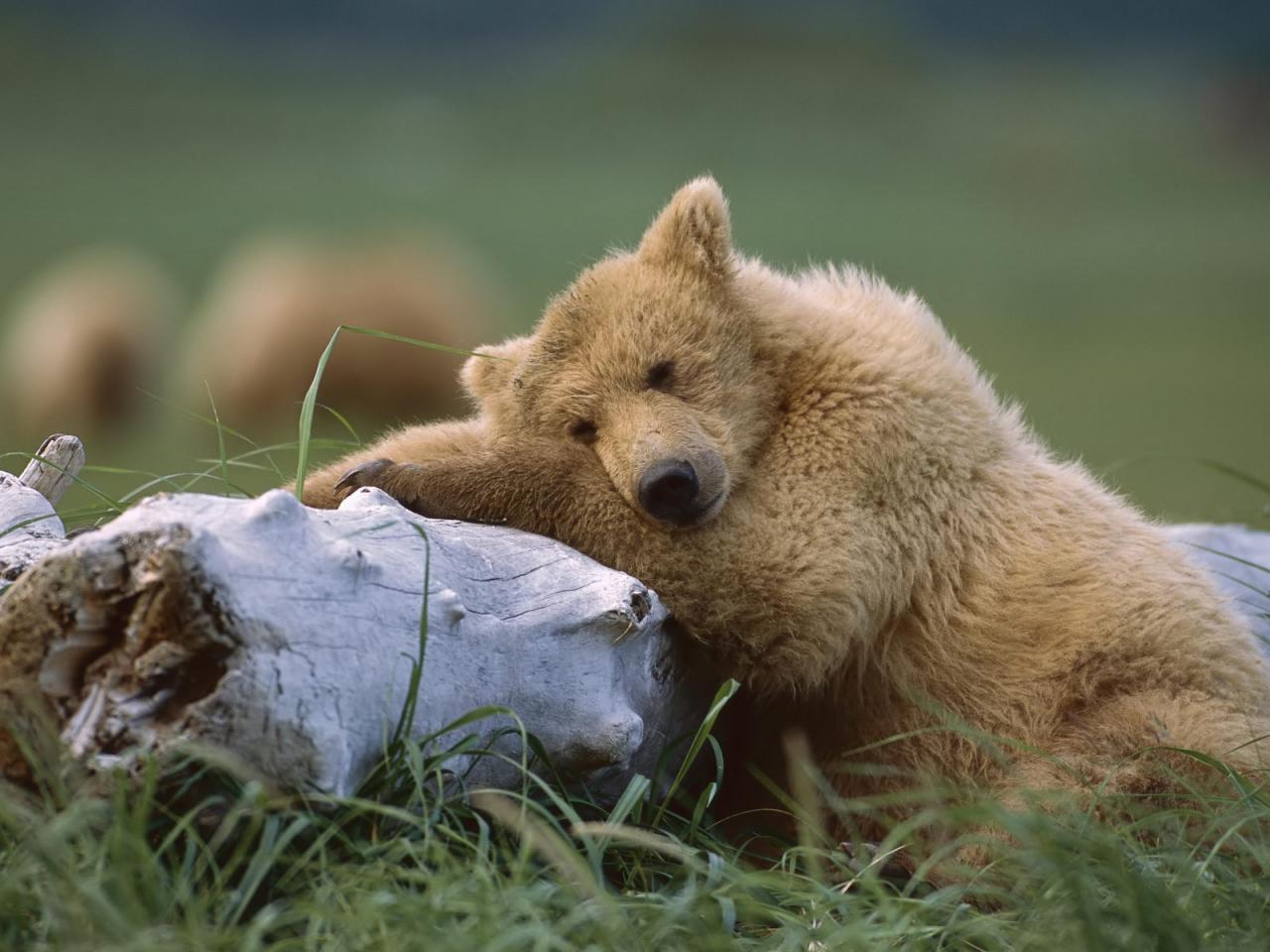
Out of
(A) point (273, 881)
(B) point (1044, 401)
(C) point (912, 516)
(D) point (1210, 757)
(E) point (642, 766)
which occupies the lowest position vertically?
(A) point (273, 881)

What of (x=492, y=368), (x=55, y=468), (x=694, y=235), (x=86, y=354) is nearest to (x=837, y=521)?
(x=694, y=235)

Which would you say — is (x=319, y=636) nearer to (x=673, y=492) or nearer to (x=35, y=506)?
(x=673, y=492)

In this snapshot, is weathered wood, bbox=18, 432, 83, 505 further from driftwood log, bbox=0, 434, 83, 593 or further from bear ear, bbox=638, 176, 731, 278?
bear ear, bbox=638, 176, 731, 278

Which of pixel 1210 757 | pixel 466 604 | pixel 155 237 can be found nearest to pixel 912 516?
pixel 1210 757

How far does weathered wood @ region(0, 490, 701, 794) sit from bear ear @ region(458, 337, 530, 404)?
793mm

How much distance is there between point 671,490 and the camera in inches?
142

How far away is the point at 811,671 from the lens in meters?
3.65

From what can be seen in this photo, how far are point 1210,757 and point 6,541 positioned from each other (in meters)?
2.98

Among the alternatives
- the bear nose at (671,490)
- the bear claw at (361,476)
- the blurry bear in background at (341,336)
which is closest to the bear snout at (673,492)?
the bear nose at (671,490)

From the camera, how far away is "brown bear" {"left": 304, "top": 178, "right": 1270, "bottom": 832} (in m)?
3.67

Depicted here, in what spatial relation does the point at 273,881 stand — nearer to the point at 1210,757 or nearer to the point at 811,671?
the point at 811,671

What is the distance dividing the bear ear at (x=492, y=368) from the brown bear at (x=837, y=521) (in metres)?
0.02

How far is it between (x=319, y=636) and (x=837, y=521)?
1.46m

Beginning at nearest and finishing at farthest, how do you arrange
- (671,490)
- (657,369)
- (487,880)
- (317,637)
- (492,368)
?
(487,880) < (317,637) < (671,490) < (657,369) < (492,368)
